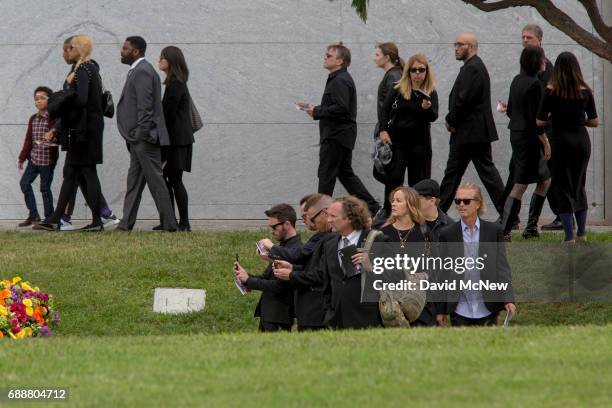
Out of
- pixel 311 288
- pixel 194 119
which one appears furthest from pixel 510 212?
pixel 311 288

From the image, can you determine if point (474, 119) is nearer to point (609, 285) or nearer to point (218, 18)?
point (609, 285)

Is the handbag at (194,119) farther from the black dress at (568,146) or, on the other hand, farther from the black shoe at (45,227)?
the black dress at (568,146)

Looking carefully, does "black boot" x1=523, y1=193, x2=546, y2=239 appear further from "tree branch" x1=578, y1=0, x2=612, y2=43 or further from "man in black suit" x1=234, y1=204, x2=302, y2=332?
"man in black suit" x1=234, y1=204, x2=302, y2=332

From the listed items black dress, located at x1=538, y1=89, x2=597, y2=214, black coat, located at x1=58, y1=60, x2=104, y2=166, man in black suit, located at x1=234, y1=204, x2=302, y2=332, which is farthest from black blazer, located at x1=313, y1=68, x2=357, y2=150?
man in black suit, located at x1=234, y1=204, x2=302, y2=332

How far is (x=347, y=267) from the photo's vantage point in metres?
10.1

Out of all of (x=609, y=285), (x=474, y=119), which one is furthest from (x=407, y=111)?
(x=609, y=285)

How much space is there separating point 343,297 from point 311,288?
483 mm

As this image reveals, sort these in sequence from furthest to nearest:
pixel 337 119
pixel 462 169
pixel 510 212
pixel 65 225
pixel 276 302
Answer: pixel 65 225
pixel 337 119
pixel 462 169
pixel 510 212
pixel 276 302

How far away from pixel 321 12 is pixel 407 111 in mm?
3664

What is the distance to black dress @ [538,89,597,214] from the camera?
44.9ft

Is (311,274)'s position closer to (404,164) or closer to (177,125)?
(404,164)

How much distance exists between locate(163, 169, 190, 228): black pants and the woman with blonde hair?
76 cm

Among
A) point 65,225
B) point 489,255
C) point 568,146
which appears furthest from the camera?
point 65,225

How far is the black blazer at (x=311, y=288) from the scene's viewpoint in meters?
10.5
